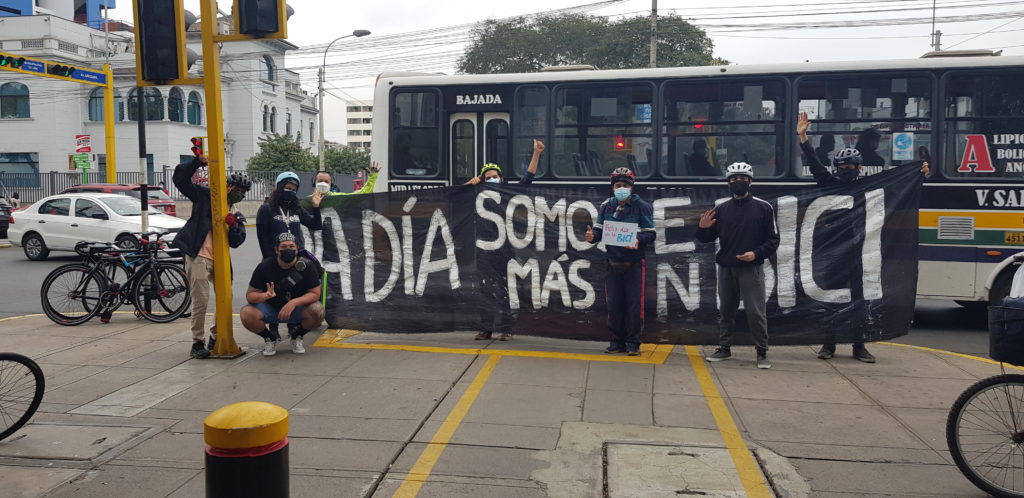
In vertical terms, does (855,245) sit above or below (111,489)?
above

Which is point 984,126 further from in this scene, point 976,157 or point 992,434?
point 992,434

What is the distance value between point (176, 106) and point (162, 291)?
40670 millimetres

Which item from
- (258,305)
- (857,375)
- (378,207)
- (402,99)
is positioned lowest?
(857,375)

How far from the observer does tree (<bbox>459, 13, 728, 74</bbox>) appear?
163 ft

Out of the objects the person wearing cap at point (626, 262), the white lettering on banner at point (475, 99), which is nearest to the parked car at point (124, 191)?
the white lettering on banner at point (475, 99)

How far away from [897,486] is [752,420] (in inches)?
52.5

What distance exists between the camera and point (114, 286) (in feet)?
31.8

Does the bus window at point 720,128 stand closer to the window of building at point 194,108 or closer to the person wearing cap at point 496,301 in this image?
the person wearing cap at point 496,301

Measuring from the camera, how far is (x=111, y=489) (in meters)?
4.49

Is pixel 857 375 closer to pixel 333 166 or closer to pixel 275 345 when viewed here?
pixel 275 345

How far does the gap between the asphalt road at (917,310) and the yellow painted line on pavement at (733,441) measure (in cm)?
209

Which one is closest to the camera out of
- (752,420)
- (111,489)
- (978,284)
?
(111,489)

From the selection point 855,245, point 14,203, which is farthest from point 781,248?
point 14,203

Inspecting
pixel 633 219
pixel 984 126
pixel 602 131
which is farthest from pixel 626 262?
pixel 984 126
